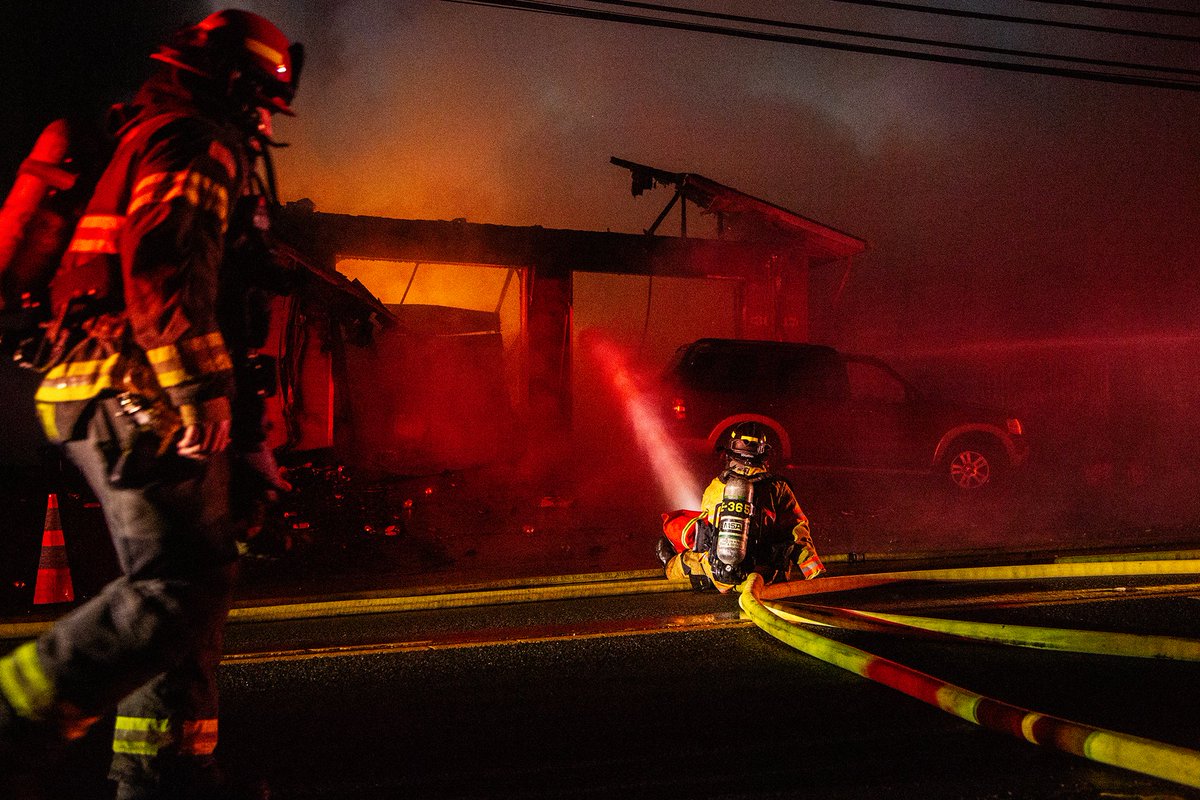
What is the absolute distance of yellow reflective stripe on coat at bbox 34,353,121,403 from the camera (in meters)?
1.87

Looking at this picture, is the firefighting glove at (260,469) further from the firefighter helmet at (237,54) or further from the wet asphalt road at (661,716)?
the firefighter helmet at (237,54)

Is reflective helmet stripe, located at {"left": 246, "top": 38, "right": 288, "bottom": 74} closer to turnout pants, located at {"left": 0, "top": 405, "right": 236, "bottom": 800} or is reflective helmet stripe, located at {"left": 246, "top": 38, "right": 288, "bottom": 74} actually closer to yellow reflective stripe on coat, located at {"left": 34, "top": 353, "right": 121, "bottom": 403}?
yellow reflective stripe on coat, located at {"left": 34, "top": 353, "right": 121, "bottom": 403}

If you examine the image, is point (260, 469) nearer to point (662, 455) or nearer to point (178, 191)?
point (178, 191)

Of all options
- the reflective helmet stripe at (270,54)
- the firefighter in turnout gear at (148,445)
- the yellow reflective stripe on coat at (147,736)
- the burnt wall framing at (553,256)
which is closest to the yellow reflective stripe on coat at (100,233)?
the firefighter in turnout gear at (148,445)

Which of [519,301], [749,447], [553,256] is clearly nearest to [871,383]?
[553,256]

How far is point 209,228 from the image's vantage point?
1944 mm

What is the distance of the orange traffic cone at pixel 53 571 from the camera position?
5562 mm

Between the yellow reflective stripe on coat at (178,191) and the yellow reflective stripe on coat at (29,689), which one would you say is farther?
the yellow reflective stripe on coat at (178,191)

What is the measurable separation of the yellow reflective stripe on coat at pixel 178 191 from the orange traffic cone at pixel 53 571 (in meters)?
4.70

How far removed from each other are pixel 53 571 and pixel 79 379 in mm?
4671

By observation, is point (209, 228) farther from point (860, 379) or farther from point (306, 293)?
point (860, 379)

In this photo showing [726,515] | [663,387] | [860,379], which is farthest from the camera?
[860,379]

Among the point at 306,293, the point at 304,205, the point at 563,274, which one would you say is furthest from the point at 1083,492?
the point at 304,205

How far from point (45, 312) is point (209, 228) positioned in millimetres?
494
